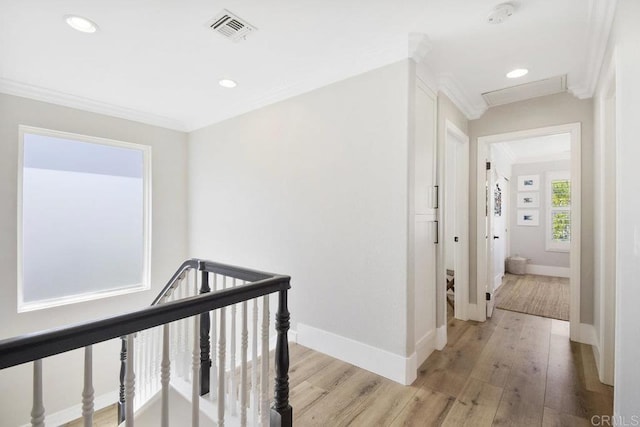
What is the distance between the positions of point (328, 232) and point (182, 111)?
2.75m

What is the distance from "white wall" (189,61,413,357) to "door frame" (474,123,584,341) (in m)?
1.77

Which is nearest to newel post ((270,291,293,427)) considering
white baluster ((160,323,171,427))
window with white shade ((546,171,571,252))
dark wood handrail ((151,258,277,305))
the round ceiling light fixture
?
dark wood handrail ((151,258,277,305))

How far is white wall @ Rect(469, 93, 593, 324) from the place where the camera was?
2893mm

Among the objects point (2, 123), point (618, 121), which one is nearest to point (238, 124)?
point (2, 123)

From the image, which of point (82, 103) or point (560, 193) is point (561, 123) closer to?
point (560, 193)

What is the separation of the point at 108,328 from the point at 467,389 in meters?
2.28

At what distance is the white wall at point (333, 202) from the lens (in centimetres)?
227

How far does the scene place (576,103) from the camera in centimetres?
298

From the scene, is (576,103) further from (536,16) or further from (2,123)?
(2,123)

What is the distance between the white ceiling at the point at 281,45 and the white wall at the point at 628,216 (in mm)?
589

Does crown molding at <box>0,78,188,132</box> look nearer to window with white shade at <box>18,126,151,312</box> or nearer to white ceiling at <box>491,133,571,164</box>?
window with white shade at <box>18,126,151,312</box>

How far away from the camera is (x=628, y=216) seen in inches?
54.7

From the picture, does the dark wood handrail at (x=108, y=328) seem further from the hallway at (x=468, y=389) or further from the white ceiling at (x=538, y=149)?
the white ceiling at (x=538, y=149)

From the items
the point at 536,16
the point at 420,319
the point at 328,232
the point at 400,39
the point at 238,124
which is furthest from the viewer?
the point at 238,124
